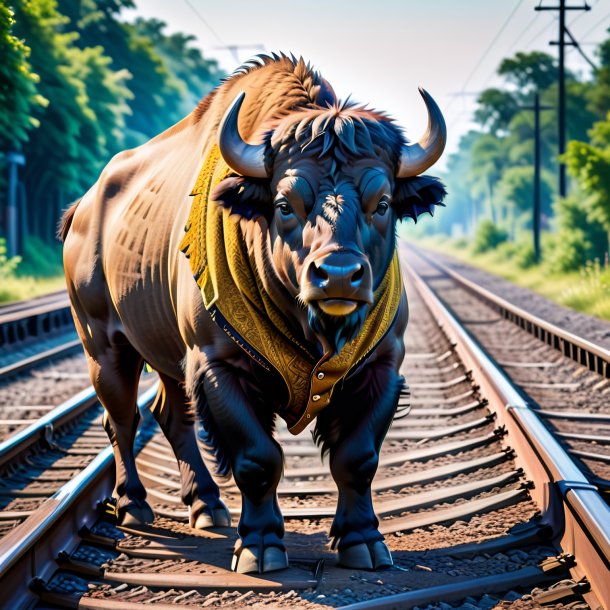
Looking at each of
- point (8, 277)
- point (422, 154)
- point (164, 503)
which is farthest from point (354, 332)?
point (8, 277)

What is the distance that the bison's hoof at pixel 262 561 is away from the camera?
470cm

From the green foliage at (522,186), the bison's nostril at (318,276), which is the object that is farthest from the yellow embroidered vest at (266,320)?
the green foliage at (522,186)

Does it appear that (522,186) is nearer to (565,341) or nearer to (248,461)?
(565,341)

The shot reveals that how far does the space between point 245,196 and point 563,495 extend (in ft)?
6.28

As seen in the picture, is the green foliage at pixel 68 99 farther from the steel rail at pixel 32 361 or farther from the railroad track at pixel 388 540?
the railroad track at pixel 388 540

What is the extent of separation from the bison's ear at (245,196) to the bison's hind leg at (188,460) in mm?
1245

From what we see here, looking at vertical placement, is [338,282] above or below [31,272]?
above

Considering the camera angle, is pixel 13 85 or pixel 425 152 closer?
pixel 425 152

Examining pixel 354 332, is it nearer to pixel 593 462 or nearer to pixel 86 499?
pixel 86 499

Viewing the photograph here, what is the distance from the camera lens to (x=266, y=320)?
4754mm

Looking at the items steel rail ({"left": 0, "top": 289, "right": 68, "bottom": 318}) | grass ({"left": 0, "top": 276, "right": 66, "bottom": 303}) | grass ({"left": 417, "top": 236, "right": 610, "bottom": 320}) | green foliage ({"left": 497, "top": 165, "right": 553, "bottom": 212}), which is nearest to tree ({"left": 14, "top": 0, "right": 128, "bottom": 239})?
grass ({"left": 0, "top": 276, "right": 66, "bottom": 303})

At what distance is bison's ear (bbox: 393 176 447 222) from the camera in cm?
472

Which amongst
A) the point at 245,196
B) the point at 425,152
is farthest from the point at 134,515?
the point at 425,152

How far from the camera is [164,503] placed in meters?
6.46
